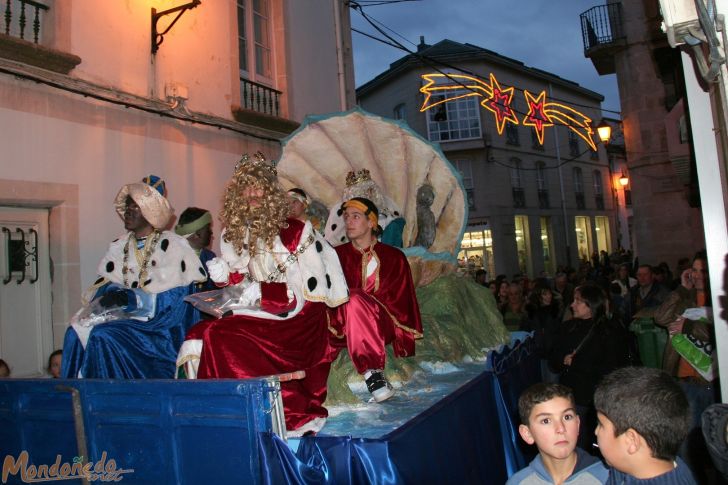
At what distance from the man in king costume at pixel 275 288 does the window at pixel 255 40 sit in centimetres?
633

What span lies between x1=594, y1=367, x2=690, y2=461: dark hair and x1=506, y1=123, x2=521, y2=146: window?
24.8 m

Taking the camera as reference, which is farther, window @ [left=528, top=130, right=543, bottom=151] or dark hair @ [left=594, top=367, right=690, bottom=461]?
window @ [left=528, top=130, right=543, bottom=151]

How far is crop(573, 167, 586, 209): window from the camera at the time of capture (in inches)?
1161

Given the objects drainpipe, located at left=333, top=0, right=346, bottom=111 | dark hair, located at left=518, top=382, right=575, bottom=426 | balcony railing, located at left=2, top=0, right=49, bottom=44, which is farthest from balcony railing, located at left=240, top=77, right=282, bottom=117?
dark hair, located at left=518, top=382, right=575, bottom=426

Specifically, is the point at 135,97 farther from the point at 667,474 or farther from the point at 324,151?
the point at 667,474

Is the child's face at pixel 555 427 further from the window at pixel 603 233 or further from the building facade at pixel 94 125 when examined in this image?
the window at pixel 603 233

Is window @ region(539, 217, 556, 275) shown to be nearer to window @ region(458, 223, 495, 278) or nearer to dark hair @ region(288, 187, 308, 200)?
window @ region(458, 223, 495, 278)

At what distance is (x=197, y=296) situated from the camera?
3818 millimetres

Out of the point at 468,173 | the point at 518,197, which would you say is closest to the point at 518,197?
the point at 518,197

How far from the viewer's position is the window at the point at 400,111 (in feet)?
84.1

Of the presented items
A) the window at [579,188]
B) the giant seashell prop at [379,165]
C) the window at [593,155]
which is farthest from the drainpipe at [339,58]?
the window at [593,155]

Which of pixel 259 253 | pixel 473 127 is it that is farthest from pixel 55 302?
pixel 473 127

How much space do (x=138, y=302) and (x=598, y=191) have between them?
99.6 ft

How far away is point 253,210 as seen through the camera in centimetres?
385
